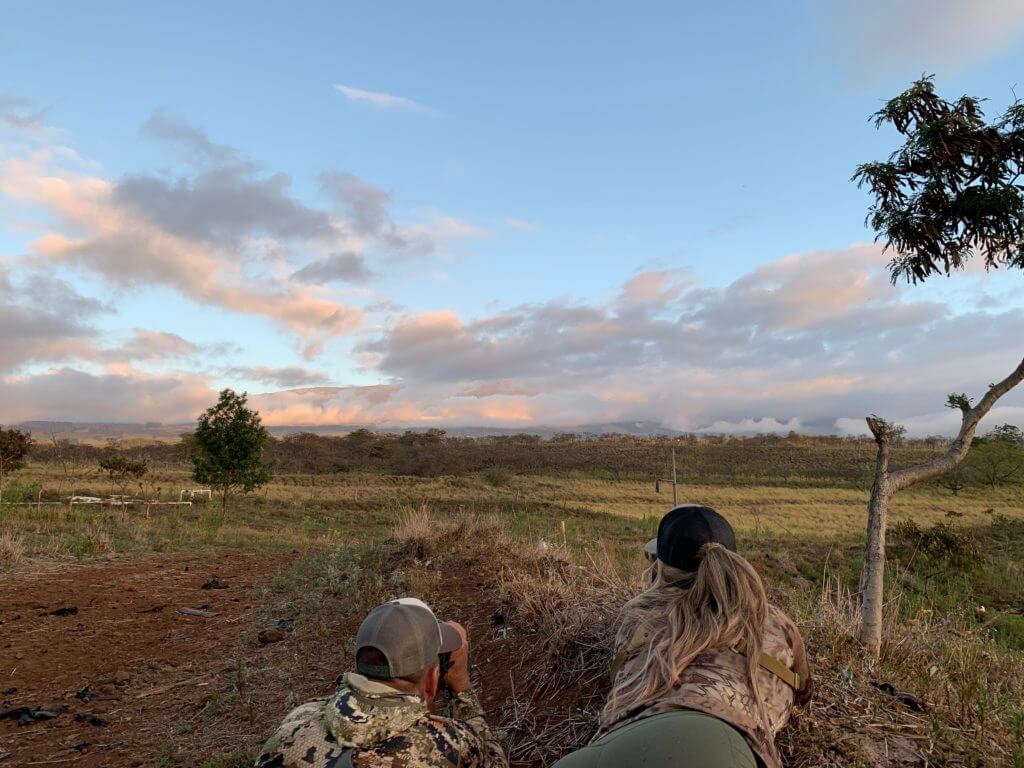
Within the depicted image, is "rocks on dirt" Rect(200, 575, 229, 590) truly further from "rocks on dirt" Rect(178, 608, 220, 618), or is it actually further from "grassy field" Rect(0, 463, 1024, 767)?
"rocks on dirt" Rect(178, 608, 220, 618)

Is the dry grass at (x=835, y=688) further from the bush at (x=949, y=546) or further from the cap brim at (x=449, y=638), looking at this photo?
the bush at (x=949, y=546)

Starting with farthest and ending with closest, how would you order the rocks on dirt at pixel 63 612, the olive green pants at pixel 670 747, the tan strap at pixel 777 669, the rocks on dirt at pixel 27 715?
1. the rocks on dirt at pixel 63 612
2. the rocks on dirt at pixel 27 715
3. the tan strap at pixel 777 669
4. the olive green pants at pixel 670 747

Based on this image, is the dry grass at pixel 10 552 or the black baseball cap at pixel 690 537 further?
the dry grass at pixel 10 552

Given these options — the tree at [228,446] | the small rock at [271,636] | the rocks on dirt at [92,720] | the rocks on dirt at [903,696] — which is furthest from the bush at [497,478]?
the rocks on dirt at [903,696]

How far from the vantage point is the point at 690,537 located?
2.35 meters

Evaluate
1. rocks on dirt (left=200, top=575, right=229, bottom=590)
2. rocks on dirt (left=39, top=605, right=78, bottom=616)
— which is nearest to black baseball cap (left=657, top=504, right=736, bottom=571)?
rocks on dirt (left=39, top=605, right=78, bottom=616)

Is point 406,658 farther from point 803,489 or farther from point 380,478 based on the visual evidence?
point 803,489

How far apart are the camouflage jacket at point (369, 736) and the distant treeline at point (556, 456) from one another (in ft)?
163

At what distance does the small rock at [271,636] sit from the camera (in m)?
6.58

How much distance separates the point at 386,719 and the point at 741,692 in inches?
47.7

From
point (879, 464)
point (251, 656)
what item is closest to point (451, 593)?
point (251, 656)

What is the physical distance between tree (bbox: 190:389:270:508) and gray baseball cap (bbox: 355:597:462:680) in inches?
746

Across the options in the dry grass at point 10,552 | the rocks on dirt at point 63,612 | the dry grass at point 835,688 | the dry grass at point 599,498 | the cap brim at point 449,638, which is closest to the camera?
the cap brim at point 449,638

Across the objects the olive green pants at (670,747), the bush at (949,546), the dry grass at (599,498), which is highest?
the olive green pants at (670,747)
